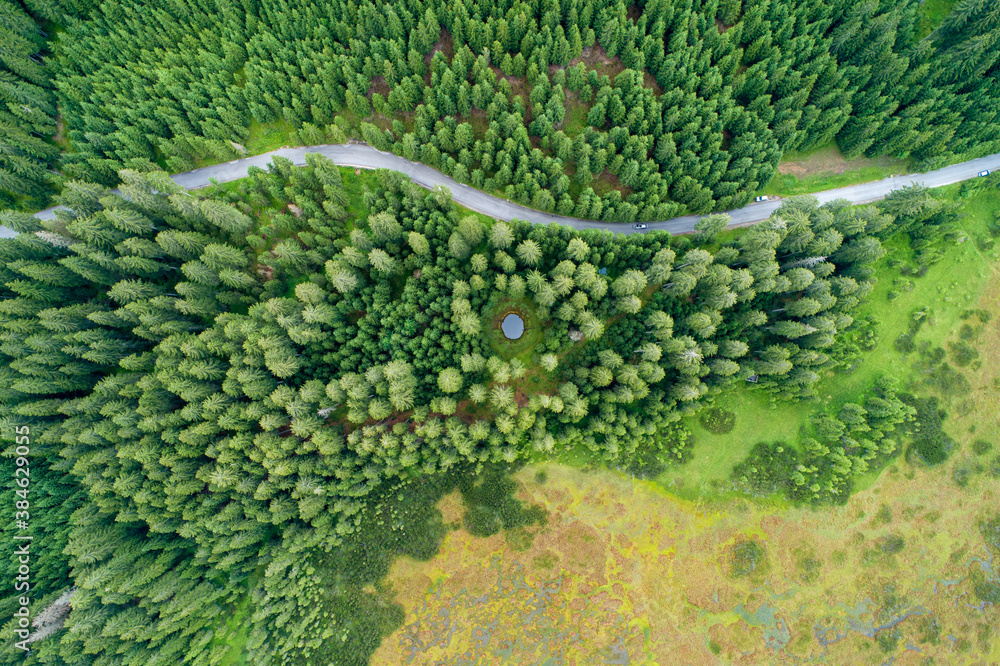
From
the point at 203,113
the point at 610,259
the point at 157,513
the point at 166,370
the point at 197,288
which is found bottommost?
the point at 157,513

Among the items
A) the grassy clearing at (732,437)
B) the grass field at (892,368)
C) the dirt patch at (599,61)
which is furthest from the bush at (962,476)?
the dirt patch at (599,61)

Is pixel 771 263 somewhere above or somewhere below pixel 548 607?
above

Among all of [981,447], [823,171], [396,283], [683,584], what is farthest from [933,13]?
[683,584]

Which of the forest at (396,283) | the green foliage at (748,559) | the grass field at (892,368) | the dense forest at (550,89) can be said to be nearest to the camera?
the forest at (396,283)

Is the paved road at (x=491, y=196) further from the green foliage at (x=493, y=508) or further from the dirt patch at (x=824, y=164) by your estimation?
the green foliage at (x=493, y=508)

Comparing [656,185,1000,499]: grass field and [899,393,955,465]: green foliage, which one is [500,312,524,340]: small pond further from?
[899,393,955,465]: green foliage

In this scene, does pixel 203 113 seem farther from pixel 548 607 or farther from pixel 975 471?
pixel 975 471

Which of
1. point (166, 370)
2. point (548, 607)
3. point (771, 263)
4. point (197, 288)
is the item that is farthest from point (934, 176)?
point (166, 370)
